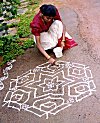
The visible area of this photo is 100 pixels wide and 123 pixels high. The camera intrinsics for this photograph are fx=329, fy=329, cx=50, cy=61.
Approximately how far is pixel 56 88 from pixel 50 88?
10 cm

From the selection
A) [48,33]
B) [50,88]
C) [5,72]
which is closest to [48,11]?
[48,33]

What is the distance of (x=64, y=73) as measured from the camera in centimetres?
537

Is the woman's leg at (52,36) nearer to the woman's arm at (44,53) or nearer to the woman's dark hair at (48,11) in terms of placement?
the woman's arm at (44,53)

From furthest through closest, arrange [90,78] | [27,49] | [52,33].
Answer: [27,49] → [52,33] → [90,78]

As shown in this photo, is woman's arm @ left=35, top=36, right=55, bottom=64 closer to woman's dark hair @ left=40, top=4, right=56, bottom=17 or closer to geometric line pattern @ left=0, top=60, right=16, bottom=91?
woman's dark hair @ left=40, top=4, right=56, bottom=17

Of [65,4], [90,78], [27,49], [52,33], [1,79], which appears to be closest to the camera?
[90,78]

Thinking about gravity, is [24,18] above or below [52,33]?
below

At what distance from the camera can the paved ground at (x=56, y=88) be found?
4473mm

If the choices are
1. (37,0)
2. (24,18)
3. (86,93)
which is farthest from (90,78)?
(37,0)

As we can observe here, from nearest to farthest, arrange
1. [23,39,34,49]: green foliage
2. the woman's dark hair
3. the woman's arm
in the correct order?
the woman's dark hair, the woman's arm, [23,39,34,49]: green foliage

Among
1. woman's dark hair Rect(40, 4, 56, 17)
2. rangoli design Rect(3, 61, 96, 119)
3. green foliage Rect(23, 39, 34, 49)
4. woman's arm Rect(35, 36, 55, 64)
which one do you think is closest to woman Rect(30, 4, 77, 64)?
woman's arm Rect(35, 36, 55, 64)

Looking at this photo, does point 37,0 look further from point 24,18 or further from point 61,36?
point 61,36

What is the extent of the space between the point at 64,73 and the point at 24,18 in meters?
3.15

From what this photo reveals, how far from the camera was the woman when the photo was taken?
5.65 metres
